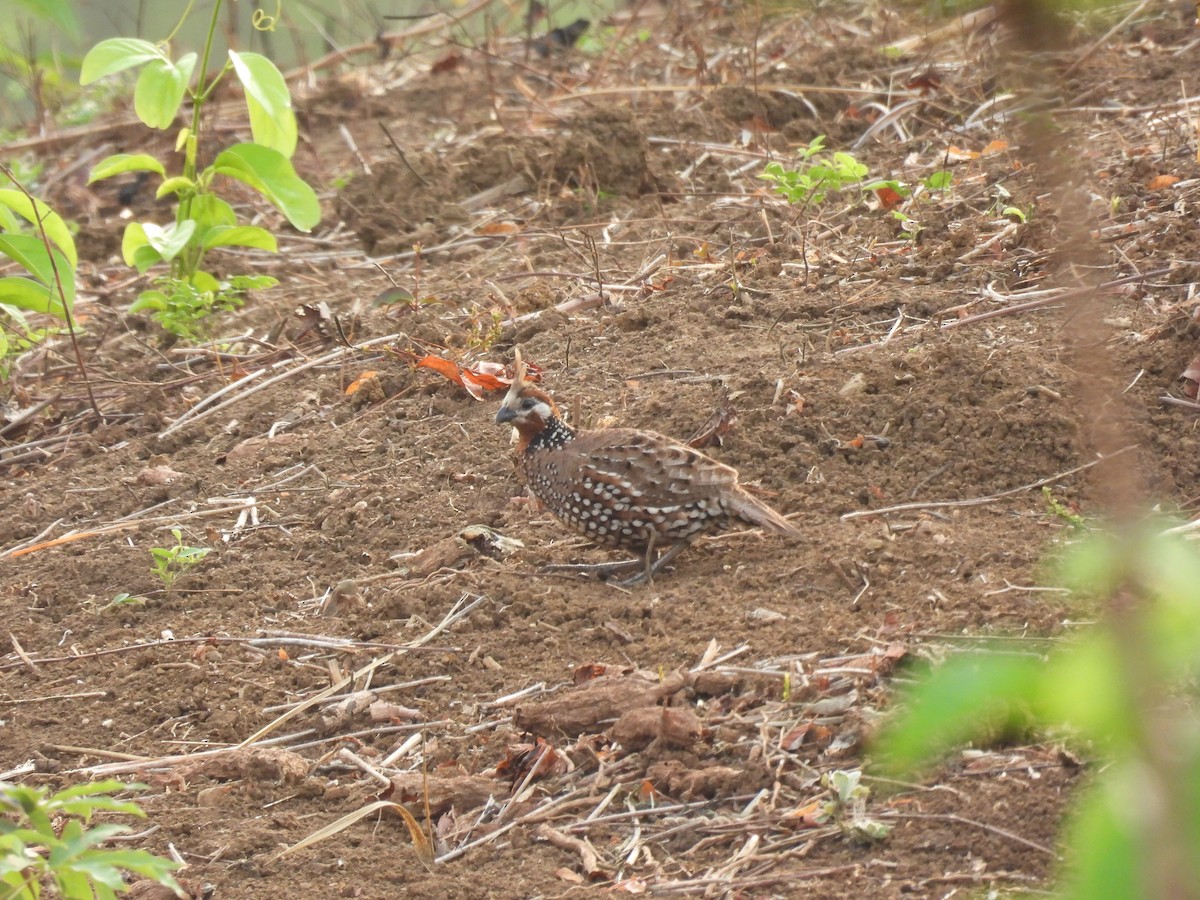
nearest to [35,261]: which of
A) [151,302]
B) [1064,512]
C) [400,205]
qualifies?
[151,302]

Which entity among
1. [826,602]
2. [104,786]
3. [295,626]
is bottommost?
[295,626]

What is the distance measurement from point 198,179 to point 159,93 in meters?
0.79

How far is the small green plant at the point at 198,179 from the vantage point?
7.20m

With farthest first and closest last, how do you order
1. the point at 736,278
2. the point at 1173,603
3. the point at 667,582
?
the point at 736,278 < the point at 667,582 < the point at 1173,603

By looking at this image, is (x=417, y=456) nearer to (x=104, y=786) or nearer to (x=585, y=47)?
(x=104, y=786)

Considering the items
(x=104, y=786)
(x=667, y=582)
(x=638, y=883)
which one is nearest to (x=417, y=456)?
(x=667, y=582)

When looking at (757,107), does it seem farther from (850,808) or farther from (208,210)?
(850,808)

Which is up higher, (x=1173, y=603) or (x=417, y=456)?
(x=1173, y=603)

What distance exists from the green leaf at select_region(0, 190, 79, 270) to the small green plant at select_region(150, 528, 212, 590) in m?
2.33

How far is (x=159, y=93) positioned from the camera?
716cm

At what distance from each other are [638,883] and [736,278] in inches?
150

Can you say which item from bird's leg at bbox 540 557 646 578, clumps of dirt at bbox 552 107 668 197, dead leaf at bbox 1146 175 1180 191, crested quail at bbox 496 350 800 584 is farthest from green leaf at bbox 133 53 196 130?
dead leaf at bbox 1146 175 1180 191

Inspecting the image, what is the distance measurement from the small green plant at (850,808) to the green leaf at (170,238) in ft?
16.8

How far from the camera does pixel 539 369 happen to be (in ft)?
21.1
